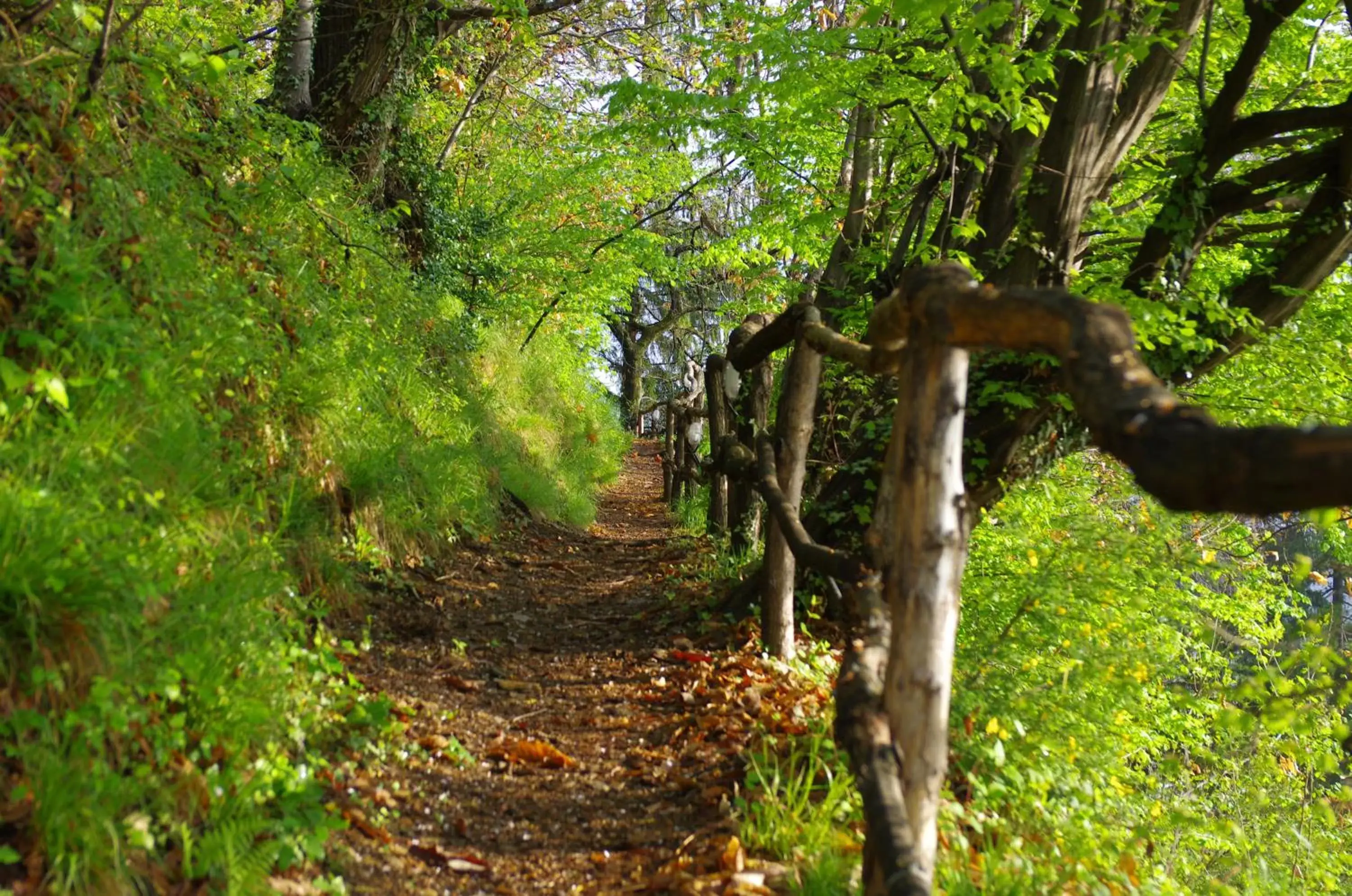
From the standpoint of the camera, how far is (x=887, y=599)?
230cm

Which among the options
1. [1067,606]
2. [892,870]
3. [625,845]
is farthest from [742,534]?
[892,870]

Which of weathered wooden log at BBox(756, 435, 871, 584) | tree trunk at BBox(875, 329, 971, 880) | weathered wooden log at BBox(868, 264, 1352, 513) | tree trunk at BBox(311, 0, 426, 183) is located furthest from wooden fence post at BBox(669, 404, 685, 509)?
weathered wooden log at BBox(868, 264, 1352, 513)

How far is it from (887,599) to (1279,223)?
5.19 m

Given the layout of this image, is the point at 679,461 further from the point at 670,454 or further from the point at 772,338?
the point at 772,338

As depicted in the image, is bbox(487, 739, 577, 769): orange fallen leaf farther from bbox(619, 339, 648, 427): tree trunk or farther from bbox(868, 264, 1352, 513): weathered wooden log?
bbox(619, 339, 648, 427): tree trunk

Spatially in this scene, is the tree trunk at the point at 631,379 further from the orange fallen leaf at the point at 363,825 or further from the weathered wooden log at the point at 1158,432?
the weathered wooden log at the point at 1158,432

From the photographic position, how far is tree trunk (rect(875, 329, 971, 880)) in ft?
6.87

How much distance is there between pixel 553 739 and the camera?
425 centimetres

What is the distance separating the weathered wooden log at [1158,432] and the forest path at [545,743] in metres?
1.89

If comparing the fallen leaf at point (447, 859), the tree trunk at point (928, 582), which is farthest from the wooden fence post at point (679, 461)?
the tree trunk at point (928, 582)

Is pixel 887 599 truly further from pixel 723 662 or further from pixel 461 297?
pixel 461 297

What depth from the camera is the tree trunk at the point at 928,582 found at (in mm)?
2094

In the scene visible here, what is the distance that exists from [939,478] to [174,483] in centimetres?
263

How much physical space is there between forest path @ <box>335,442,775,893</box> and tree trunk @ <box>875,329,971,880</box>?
935 mm
